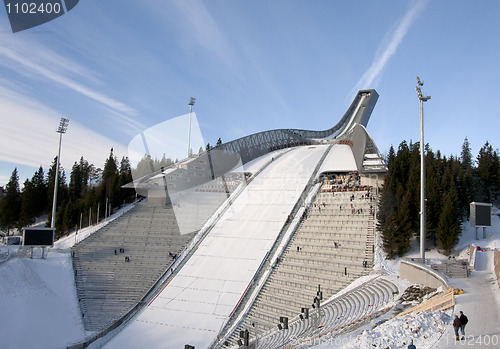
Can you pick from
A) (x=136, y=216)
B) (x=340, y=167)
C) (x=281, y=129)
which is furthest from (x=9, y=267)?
(x=281, y=129)

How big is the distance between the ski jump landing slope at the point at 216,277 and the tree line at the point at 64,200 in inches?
490

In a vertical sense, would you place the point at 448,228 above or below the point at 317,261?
above

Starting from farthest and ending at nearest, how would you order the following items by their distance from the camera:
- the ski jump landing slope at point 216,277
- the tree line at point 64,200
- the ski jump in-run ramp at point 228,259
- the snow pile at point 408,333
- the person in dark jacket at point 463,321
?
1. the tree line at point 64,200
2. the ski jump in-run ramp at point 228,259
3. the ski jump landing slope at point 216,277
4. the snow pile at point 408,333
5. the person in dark jacket at point 463,321

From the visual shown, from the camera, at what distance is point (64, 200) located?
141 feet

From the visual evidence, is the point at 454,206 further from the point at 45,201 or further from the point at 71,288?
the point at 45,201

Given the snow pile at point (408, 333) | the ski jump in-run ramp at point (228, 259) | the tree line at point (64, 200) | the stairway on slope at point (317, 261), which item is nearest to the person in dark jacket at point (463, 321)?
the snow pile at point (408, 333)

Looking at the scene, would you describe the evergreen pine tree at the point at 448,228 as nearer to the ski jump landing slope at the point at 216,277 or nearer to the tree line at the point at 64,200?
the ski jump landing slope at the point at 216,277

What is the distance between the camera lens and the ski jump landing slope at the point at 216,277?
14297 mm

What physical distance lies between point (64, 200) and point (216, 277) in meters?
32.2

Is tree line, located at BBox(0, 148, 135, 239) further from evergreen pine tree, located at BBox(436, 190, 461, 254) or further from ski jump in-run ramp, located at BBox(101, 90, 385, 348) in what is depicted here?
evergreen pine tree, located at BBox(436, 190, 461, 254)

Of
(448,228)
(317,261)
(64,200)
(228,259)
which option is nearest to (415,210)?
(448,228)

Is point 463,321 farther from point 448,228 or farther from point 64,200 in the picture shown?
point 64,200

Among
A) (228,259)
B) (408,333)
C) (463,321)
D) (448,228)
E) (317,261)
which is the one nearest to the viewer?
(463,321)

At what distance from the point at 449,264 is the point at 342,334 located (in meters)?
6.65
